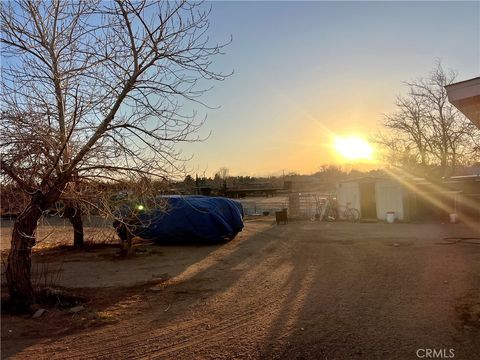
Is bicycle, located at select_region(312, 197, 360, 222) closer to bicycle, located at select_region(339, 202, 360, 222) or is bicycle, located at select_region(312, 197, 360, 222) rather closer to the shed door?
bicycle, located at select_region(339, 202, 360, 222)

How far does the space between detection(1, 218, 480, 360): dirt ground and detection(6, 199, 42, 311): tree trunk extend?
1.15ft

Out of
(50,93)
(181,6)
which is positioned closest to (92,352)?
(50,93)

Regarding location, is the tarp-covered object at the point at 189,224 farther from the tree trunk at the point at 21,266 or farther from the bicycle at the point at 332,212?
the bicycle at the point at 332,212

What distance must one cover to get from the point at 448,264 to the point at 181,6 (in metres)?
8.00

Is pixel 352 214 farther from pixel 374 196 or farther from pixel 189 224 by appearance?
pixel 189 224

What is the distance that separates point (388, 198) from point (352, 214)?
2.21 metres

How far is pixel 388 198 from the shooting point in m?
24.2

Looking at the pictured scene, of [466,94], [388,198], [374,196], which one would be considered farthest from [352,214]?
[466,94]

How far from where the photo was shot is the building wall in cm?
2369

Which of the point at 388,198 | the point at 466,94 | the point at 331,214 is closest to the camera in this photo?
the point at 466,94

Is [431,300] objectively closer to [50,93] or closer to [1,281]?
[50,93]

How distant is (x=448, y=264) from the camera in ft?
32.5

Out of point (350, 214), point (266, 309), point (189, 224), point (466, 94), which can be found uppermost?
point (466, 94)

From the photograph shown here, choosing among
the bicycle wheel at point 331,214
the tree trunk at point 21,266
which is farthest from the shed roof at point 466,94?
the bicycle wheel at point 331,214
